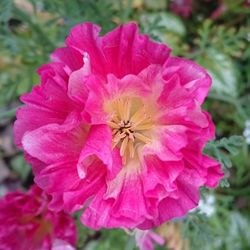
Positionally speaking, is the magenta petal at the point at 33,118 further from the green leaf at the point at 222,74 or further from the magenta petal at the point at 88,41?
the green leaf at the point at 222,74

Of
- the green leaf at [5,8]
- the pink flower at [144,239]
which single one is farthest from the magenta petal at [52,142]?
the green leaf at [5,8]

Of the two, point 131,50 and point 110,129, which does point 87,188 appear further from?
point 131,50

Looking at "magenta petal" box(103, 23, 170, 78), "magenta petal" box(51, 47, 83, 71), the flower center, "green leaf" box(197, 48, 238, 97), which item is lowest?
"green leaf" box(197, 48, 238, 97)

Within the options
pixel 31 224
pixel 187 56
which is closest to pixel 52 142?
pixel 31 224

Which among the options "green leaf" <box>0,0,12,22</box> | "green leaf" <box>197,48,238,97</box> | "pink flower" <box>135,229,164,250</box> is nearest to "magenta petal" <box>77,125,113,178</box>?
"pink flower" <box>135,229,164,250</box>

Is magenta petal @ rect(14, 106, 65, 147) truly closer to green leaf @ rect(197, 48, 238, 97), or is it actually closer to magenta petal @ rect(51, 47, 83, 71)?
magenta petal @ rect(51, 47, 83, 71)
